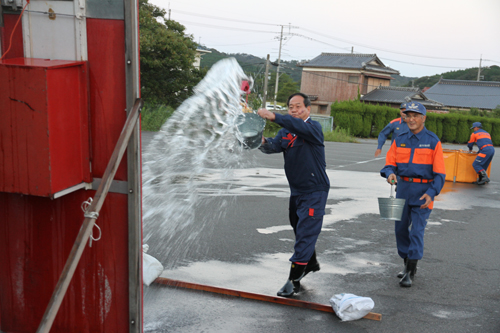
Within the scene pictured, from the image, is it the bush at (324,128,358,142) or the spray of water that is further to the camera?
the bush at (324,128,358,142)

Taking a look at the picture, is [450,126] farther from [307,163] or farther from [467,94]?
[307,163]

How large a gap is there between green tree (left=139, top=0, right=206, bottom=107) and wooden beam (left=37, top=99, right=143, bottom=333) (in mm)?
23003

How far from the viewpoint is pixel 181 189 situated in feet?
32.7

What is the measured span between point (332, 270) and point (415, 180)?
133cm

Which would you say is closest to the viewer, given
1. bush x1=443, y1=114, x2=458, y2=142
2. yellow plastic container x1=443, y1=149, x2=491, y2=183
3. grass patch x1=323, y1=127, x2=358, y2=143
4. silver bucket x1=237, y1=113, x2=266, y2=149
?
silver bucket x1=237, y1=113, x2=266, y2=149

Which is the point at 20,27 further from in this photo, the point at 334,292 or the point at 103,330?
the point at 334,292

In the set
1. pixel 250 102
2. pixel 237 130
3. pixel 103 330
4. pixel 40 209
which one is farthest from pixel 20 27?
pixel 250 102

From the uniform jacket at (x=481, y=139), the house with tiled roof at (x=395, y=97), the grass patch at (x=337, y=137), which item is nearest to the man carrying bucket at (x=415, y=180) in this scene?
the uniform jacket at (x=481, y=139)

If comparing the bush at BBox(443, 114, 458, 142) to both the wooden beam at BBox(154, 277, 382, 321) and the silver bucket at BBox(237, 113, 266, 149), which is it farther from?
the wooden beam at BBox(154, 277, 382, 321)

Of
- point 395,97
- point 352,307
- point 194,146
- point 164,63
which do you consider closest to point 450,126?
point 395,97

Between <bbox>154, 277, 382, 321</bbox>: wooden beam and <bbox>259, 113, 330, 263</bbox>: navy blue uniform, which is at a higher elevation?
<bbox>259, 113, 330, 263</bbox>: navy blue uniform

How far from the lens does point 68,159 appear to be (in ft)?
8.68

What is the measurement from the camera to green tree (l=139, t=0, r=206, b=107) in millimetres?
24984

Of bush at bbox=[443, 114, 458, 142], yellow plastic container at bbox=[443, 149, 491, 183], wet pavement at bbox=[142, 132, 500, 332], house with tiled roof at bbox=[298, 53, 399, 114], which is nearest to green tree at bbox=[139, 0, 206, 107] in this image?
yellow plastic container at bbox=[443, 149, 491, 183]
